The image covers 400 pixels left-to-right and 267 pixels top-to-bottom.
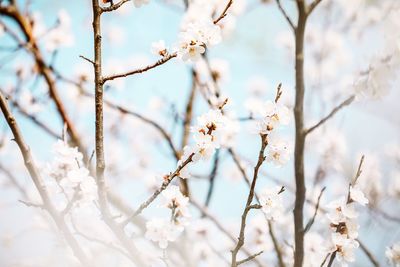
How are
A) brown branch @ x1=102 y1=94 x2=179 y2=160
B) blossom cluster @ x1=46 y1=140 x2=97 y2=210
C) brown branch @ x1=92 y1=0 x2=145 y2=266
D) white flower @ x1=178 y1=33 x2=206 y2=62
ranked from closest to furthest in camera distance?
1. brown branch @ x1=92 y1=0 x2=145 y2=266
2. white flower @ x1=178 y1=33 x2=206 y2=62
3. blossom cluster @ x1=46 y1=140 x2=97 y2=210
4. brown branch @ x1=102 y1=94 x2=179 y2=160

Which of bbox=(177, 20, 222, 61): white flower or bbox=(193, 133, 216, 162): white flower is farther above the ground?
bbox=(177, 20, 222, 61): white flower

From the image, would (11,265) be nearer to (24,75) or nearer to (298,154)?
(24,75)

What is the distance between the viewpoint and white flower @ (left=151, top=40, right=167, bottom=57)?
1.38m

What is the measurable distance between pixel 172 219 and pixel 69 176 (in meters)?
0.50

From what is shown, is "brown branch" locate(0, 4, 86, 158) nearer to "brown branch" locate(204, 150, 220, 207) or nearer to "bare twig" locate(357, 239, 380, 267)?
"brown branch" locate(204, 150, 220, 207)

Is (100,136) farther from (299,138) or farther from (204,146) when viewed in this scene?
(299,138)

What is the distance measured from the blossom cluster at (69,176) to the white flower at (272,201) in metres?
0.74

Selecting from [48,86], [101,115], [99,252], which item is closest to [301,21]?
[101,115]

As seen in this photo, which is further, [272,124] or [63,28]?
[63,28]

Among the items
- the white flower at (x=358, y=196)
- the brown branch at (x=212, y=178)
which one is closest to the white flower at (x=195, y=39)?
the white flower at (x=358, y=196)

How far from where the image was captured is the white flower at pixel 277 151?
141 cm

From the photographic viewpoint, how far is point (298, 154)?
157 centimetres

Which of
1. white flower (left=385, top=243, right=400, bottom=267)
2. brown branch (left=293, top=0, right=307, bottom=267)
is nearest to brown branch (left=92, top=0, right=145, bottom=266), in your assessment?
brown branch (left=293, top=0, right=307, bottom=267)

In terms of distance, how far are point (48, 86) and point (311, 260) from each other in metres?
2.34
